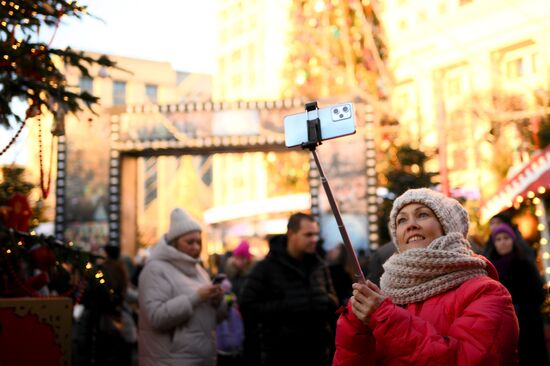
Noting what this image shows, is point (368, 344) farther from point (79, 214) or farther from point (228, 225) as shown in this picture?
point (228, 225)

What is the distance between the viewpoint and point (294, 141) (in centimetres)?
297

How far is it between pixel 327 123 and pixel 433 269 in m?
0.68

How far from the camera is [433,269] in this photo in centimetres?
289

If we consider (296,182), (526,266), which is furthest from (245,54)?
(526,266)

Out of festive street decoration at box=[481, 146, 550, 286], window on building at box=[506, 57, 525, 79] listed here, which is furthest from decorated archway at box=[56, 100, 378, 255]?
window on building at box=[506, 57, 525, 79]

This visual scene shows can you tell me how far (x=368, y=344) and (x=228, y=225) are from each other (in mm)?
58589

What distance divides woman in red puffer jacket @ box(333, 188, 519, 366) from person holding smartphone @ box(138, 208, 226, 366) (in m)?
2.59

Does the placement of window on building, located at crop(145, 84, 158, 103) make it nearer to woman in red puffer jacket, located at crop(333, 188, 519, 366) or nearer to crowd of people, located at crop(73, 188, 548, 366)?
crowd of people, located at crop(73, 188, 548, 366)

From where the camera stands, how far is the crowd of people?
8.96 ft

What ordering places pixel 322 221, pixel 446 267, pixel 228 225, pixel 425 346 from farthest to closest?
pixel 228 225
pixel 322 221
pixel 446 267
pixel 425 346

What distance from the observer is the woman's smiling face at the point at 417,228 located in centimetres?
304

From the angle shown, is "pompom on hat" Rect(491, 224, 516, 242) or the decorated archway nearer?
"pompom on hat" Rect(491, 224, 516, 242)

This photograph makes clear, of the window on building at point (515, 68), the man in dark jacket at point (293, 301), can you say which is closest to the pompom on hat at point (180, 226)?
the man in dark jacket at point (293, 301)

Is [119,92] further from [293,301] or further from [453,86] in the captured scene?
[293,301]
